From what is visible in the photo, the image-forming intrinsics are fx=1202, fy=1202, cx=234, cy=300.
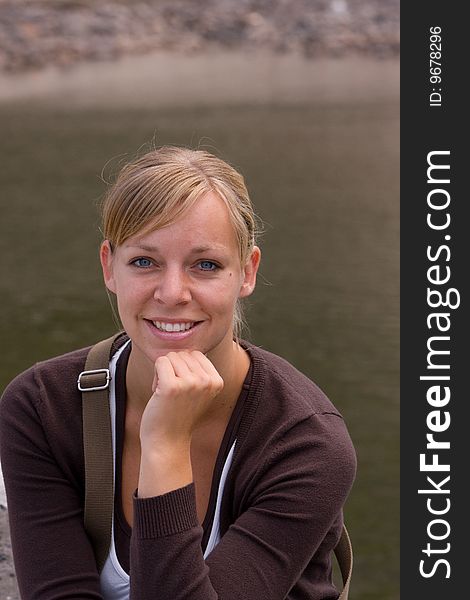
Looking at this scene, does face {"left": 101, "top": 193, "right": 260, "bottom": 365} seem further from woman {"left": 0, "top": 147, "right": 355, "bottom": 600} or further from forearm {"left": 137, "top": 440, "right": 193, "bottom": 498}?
forearm {"left": 137, "top": 440, "right": 193, "bottom": 498}

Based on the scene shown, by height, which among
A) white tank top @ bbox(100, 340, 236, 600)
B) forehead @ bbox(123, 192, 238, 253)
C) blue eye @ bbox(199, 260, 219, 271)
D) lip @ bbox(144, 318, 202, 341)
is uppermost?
forehead @ bbox(123, 192, 238, 253)

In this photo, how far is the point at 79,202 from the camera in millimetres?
21938

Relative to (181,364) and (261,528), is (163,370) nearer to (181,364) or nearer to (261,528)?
(181,364)

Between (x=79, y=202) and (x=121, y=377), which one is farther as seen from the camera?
(x=79, y=202)

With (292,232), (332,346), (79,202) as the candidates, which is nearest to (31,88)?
(79,202)

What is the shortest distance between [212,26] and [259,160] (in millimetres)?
38717

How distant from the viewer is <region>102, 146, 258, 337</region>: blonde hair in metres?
2.71

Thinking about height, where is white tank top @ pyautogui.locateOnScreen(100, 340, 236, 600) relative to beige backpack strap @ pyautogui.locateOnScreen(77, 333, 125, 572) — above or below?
below

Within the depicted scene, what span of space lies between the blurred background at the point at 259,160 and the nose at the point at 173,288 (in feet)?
3.66

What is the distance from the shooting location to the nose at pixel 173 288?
8.91 feet

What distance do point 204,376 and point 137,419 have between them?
0.30 meters

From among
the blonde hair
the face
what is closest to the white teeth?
the face

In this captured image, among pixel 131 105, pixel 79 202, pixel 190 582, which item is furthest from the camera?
pixel 131 105

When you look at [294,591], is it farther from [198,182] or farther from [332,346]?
[332,346]
